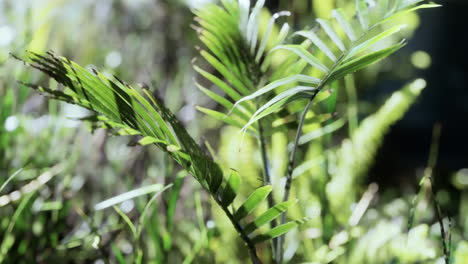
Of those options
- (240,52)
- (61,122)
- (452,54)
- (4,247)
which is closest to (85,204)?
(61,122)

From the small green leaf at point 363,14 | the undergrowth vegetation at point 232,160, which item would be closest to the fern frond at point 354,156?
the undergrowth vegetation at point 232,160

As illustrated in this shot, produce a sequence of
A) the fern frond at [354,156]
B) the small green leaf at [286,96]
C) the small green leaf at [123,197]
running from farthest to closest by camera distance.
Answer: the fern frond at [354,156], the small green leaf at [123,197], the small green leaf at [286,96]

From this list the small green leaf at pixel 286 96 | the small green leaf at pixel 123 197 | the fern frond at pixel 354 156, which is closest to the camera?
the small green leaf at pixel 286 96

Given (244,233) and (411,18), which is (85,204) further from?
(411,18)

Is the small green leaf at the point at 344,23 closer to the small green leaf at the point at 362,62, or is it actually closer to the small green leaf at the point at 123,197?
the small green leaf at the point at 362,62

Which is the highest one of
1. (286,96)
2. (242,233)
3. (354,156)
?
(286,96)

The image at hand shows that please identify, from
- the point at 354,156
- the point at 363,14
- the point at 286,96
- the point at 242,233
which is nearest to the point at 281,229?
the point at 242,233

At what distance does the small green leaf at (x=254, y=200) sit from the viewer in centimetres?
49

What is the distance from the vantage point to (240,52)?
65cm

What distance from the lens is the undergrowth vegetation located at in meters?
0.52

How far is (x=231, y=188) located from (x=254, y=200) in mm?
28

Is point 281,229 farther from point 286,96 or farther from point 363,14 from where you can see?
point 363,14

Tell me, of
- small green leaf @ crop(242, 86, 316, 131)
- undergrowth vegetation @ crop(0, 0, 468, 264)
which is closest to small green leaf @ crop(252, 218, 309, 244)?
undergrowth vegetation @ crop(0, 0, 468, 264)

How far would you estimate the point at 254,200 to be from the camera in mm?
516
